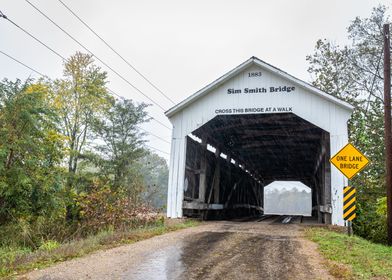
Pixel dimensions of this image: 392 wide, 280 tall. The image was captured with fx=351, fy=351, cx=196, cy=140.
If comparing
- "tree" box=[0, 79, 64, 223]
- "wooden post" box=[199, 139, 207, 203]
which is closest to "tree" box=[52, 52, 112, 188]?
"tree" box=[0, 79, 64, 223]

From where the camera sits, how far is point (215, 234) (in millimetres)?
10336

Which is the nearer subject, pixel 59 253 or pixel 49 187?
pixel 59 253

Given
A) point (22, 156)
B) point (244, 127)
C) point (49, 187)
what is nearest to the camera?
point (22, 156)

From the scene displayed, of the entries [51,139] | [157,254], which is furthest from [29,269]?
[51,139]

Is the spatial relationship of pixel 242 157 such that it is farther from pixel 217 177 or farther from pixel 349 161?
pixel 349 161

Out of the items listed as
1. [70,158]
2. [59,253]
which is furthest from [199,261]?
[70,158]

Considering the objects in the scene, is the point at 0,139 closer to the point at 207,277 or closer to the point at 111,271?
the point at 111,271

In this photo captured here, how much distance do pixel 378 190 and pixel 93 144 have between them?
66.8 feet

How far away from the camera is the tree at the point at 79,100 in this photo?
27125 mm

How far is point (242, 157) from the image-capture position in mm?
24375

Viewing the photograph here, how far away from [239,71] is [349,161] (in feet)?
18.6

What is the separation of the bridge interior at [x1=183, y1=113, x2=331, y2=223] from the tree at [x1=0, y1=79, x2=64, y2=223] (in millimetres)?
6588

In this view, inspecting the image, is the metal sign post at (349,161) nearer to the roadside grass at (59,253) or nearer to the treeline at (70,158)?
the roadside grass at (59,253)

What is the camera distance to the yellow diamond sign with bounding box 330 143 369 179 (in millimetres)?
10405
